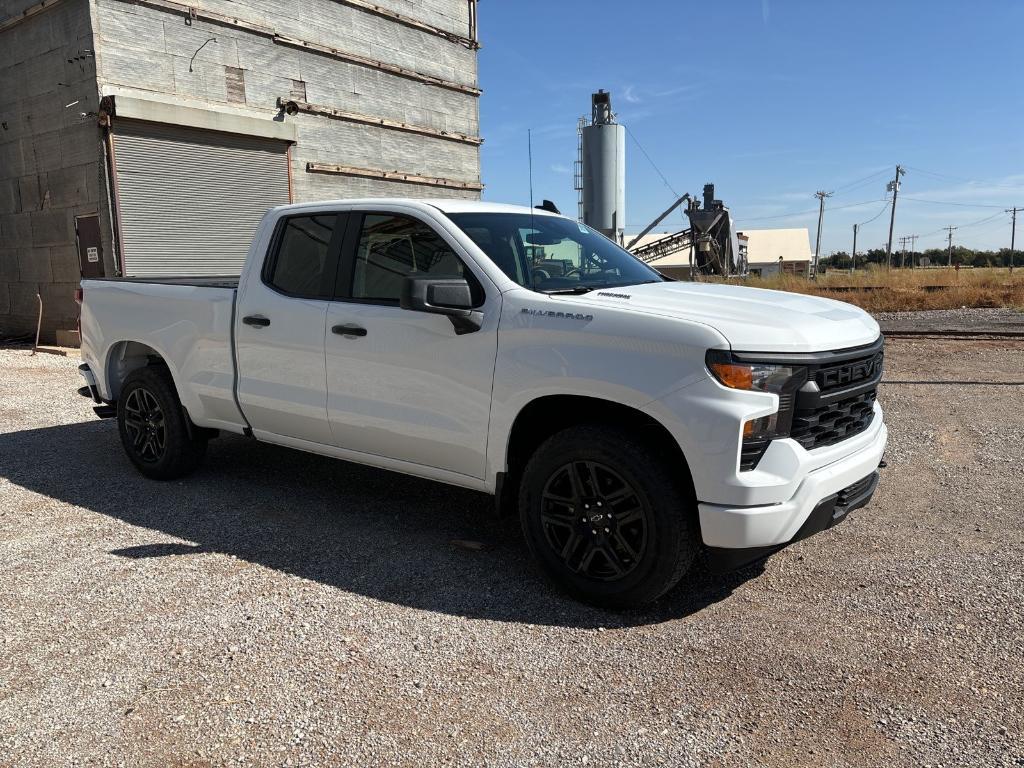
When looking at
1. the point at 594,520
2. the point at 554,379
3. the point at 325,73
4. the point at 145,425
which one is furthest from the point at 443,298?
the point at 325,73

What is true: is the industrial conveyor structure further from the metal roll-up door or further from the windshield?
the windshield

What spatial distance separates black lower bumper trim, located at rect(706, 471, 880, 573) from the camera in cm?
353

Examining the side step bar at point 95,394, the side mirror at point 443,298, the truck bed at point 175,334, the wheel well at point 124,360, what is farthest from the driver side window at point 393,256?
the side step bar at point 95,394

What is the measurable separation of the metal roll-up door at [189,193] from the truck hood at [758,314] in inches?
483

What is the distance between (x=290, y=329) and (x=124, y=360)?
2.29 metres

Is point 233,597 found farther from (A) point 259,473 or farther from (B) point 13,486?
(B) point 13,486

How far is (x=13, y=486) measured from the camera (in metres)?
6.06

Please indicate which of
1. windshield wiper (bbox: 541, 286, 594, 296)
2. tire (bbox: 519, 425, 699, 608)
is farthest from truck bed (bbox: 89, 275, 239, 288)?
tire (bbox: 519, 425, 699, 608)

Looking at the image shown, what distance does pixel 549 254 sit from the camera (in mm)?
4625

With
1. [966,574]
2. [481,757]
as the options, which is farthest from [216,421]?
[966,574]

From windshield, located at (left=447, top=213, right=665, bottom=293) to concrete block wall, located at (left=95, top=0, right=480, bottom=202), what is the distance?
38.4ft

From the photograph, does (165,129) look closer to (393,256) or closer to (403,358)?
(393,256)

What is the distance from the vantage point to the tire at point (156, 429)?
583cm

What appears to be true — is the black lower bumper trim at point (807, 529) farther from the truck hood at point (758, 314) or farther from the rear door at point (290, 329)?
the rear door at point (290, 329)
